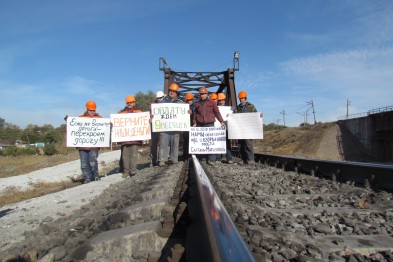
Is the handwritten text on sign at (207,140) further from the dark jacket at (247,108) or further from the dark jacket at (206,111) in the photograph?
the dark jacket at (247,108)

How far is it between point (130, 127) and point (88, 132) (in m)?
1.10

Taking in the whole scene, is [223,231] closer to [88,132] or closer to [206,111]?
[88,132]

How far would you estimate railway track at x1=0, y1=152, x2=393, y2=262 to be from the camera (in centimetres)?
194

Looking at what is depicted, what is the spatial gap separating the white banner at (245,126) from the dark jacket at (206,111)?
0.73 m

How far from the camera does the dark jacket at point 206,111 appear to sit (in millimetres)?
10258

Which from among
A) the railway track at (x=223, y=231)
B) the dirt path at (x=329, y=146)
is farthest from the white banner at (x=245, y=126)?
the dirt path at (x=329, y=146)

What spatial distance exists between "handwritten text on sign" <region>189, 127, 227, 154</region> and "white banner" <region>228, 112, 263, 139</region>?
48 cm

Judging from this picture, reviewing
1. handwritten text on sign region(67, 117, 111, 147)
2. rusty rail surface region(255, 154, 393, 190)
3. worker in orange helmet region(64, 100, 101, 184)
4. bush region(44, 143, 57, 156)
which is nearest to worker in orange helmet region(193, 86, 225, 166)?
handwritten text on sign region(67, 117, 111, 147)

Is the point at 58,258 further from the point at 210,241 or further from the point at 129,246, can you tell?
the point at 210,241

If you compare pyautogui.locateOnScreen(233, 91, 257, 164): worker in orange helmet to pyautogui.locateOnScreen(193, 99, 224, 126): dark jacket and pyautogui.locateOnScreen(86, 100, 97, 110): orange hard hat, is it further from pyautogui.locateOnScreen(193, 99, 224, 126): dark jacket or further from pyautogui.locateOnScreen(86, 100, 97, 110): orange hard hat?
pyautogui.locateOnScreen(86, 100, 97, 110): orange hard hat

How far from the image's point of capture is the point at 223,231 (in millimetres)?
1729

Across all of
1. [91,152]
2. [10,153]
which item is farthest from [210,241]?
[10,153]

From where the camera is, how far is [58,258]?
7.89 feet

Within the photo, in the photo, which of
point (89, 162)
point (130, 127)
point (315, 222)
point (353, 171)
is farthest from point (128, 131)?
point (315, 222)
